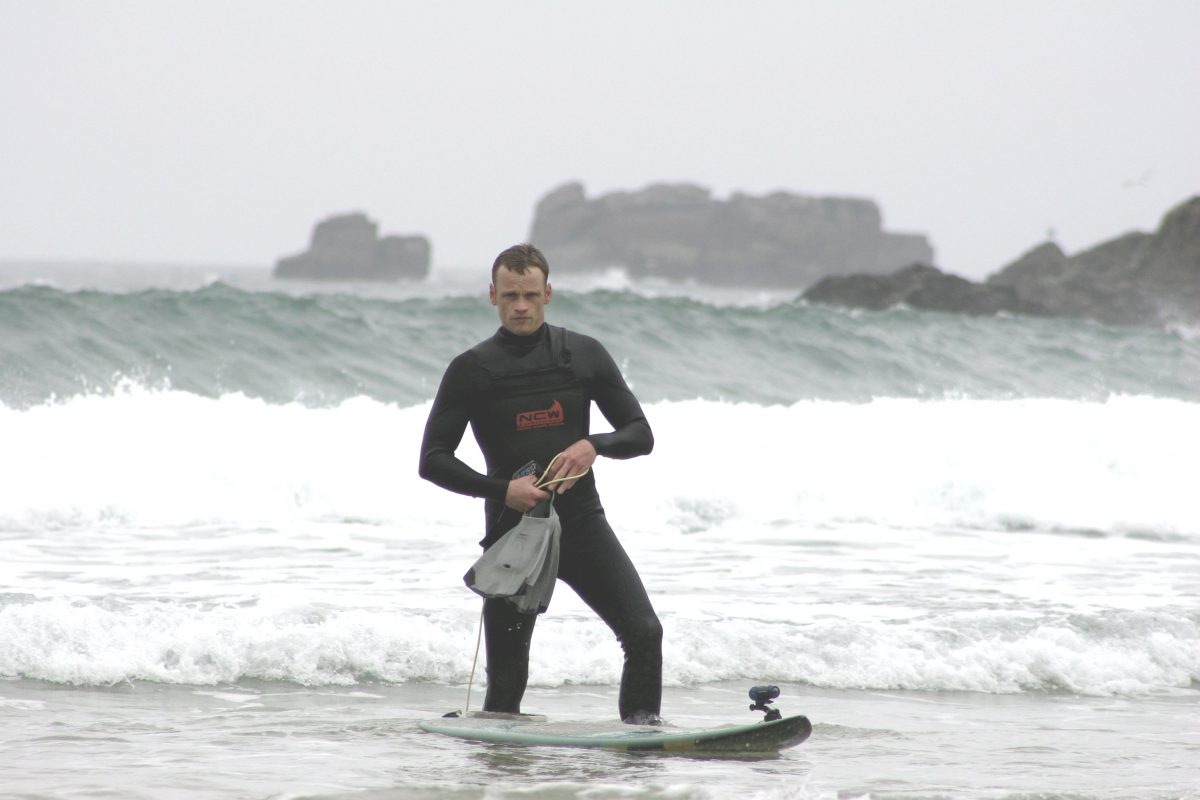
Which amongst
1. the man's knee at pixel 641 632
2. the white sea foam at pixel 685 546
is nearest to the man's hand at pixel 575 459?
the man's knee at pixel 641 632

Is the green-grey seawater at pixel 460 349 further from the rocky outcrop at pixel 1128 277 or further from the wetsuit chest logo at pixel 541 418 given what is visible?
the rocky outcrop at pixel 1128 277

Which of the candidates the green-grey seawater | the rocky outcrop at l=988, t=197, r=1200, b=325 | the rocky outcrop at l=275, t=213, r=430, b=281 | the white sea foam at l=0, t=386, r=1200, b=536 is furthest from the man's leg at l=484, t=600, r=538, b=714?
the rocky outcrop at l=275, t=213, r=430, b=281

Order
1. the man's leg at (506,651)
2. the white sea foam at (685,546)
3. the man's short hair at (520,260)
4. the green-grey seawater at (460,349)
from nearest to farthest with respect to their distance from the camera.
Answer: the man's short hair at (520,260), the man's leg at (506,651), the white sea foam at (685,546), the green-grey seawater at (460,349)

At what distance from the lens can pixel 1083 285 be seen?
50.7 m

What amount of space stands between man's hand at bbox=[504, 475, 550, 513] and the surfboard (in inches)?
40.0

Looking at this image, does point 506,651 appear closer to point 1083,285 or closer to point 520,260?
point 520,260

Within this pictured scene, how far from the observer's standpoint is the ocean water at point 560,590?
5.27 metres

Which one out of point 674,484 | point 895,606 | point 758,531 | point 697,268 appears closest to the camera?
point 895,606

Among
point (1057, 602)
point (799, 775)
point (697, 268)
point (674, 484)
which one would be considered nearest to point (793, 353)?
point (674, 484)

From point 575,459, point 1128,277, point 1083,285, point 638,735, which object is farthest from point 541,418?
point 1128,277

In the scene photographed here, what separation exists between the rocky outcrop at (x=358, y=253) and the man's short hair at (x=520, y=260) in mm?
117576

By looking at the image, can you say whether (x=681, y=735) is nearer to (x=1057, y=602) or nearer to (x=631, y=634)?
(x=631, y=634)

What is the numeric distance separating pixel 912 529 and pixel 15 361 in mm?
10891

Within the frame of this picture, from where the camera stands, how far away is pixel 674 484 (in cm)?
1310
